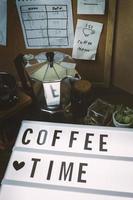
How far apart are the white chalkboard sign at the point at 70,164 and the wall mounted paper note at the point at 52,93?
9.0 inches

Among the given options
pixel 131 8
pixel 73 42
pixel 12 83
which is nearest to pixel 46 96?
pixel 12 83

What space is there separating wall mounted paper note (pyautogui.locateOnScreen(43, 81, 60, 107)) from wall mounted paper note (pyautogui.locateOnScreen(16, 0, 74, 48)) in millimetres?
339

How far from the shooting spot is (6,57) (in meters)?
1.43

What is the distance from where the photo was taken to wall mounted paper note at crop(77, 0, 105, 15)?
1180mm

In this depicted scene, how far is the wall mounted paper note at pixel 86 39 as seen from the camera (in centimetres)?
127

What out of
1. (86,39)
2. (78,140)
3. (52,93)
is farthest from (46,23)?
(78,140)

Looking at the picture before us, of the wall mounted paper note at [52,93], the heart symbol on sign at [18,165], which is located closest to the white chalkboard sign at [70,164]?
the heart symbol on sign at [18,165]

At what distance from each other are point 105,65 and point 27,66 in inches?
14.8

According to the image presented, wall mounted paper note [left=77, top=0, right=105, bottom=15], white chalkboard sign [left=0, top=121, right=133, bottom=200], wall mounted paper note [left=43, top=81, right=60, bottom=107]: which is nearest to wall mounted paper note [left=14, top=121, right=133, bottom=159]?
white chalkboard sign [left=0, top=121, right=133, bottom=200]

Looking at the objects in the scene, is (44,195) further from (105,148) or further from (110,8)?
(110,8)

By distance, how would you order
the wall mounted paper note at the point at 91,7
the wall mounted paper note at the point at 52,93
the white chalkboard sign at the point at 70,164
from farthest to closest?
1. the wall mounted paper note at the point at 91,7
2. the wall mounted paper note at the point at 52,93
3. the white chalkboard sign at the point at 70,164

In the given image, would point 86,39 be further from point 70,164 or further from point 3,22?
point 70,164

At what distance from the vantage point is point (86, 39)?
4.30 ft

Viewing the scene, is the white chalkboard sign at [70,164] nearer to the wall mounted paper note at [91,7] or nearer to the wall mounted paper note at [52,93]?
the wall mounted paper note at [52,93]
